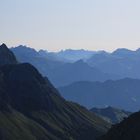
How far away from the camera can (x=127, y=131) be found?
182 meters

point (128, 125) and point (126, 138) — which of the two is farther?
point (128, 125)

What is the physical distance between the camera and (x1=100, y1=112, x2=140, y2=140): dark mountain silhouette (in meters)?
175

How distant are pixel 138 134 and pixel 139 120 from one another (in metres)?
19.9

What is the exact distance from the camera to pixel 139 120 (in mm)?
192250

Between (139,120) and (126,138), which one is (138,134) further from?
(139,120)

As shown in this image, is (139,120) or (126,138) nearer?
(126,138)

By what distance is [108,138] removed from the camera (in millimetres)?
189750

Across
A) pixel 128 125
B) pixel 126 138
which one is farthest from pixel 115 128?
pixel 126 138

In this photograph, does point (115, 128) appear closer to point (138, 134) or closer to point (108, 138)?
point (108, 138)

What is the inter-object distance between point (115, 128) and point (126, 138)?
20.2 meters

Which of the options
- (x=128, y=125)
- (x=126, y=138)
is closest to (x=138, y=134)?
(x=126, y=138)

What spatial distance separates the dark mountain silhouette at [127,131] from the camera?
175250 mm

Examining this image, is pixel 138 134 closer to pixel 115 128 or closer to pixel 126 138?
pixel 126 138

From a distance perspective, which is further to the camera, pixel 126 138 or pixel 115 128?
pixel 115 128
